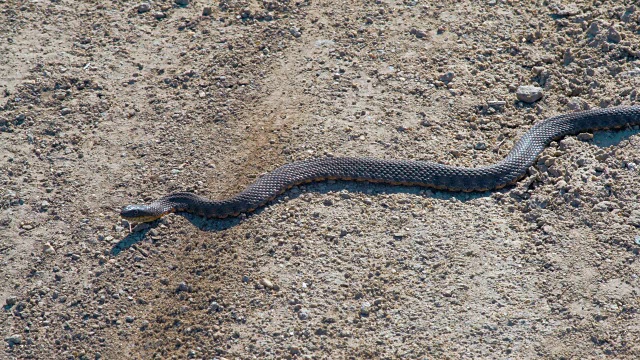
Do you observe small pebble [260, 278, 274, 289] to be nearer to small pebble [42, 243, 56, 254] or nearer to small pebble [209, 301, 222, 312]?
small pebble [209, 301, 222, 312]

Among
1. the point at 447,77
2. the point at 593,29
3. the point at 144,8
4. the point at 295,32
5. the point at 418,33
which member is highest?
the point at 593,29

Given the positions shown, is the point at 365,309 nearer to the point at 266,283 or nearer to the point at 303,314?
the point at 303,314

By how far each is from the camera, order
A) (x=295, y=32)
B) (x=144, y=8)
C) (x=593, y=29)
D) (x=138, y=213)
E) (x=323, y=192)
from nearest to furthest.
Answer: (x=138, y=213) < (x=323, y=192) < (x=593, y=29) < (x=295, y=32) < (x=144, y=8)

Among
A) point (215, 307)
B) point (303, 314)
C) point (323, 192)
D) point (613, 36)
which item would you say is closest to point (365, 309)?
point (303, 314)

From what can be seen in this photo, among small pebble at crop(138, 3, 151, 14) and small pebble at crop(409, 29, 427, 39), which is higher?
→ small pebble at crop(409, 29, 427, 39)

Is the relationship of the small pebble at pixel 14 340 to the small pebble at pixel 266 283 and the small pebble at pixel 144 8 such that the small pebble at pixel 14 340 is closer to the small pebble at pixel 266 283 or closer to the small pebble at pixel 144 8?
the small pebble at pixel 266 283

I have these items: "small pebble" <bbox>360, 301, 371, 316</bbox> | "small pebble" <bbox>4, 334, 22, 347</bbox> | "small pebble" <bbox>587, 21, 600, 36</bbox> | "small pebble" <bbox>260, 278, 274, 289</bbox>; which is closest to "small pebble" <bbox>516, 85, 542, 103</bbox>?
"small pebble" <bbox>587, 21, 600, 36</bbox>

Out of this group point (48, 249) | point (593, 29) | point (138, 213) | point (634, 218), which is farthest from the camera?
point (593, 29)
